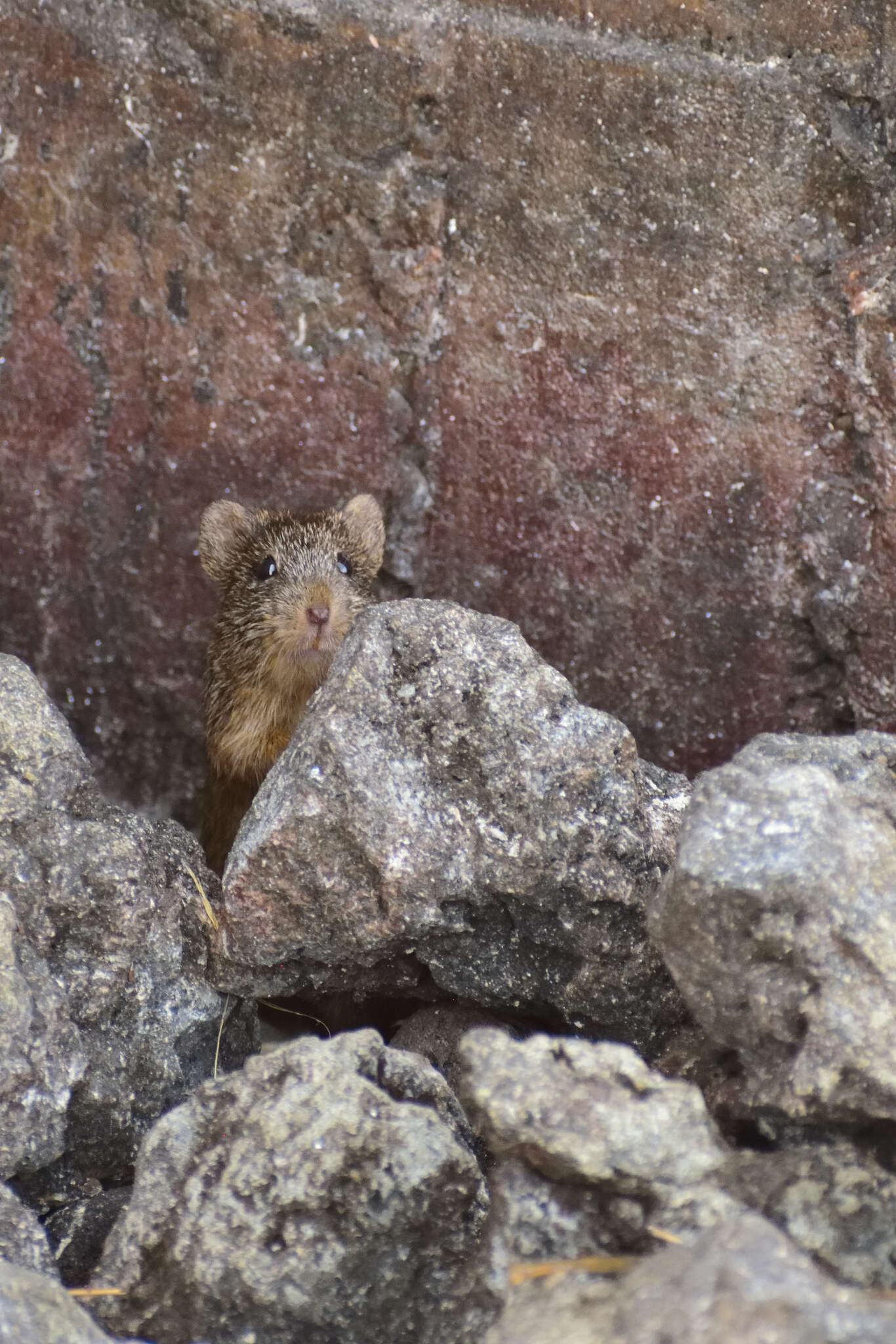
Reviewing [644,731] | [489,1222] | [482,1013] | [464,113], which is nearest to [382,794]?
[482,1013]

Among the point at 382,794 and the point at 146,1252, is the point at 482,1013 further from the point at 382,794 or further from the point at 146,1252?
the point at 146,1252

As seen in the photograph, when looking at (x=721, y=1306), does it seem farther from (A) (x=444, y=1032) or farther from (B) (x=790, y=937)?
(A) (x=444, y=1032)

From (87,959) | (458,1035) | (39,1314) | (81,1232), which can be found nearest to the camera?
(39,1314)

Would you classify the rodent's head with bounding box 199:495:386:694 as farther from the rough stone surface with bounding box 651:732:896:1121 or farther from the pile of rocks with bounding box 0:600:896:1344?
the rough stone surface with bounding box 651:732:896:1121

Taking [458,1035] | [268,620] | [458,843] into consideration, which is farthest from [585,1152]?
[268,620]

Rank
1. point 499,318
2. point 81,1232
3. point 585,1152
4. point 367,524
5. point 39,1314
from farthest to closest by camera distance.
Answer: point 367,524
point 499,318
point 81,1232
point 585,1152
point 39,1314

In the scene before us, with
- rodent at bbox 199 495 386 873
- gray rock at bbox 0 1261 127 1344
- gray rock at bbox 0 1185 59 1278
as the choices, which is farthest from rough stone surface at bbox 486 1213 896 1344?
rodent at bbox 199 495 386 873
